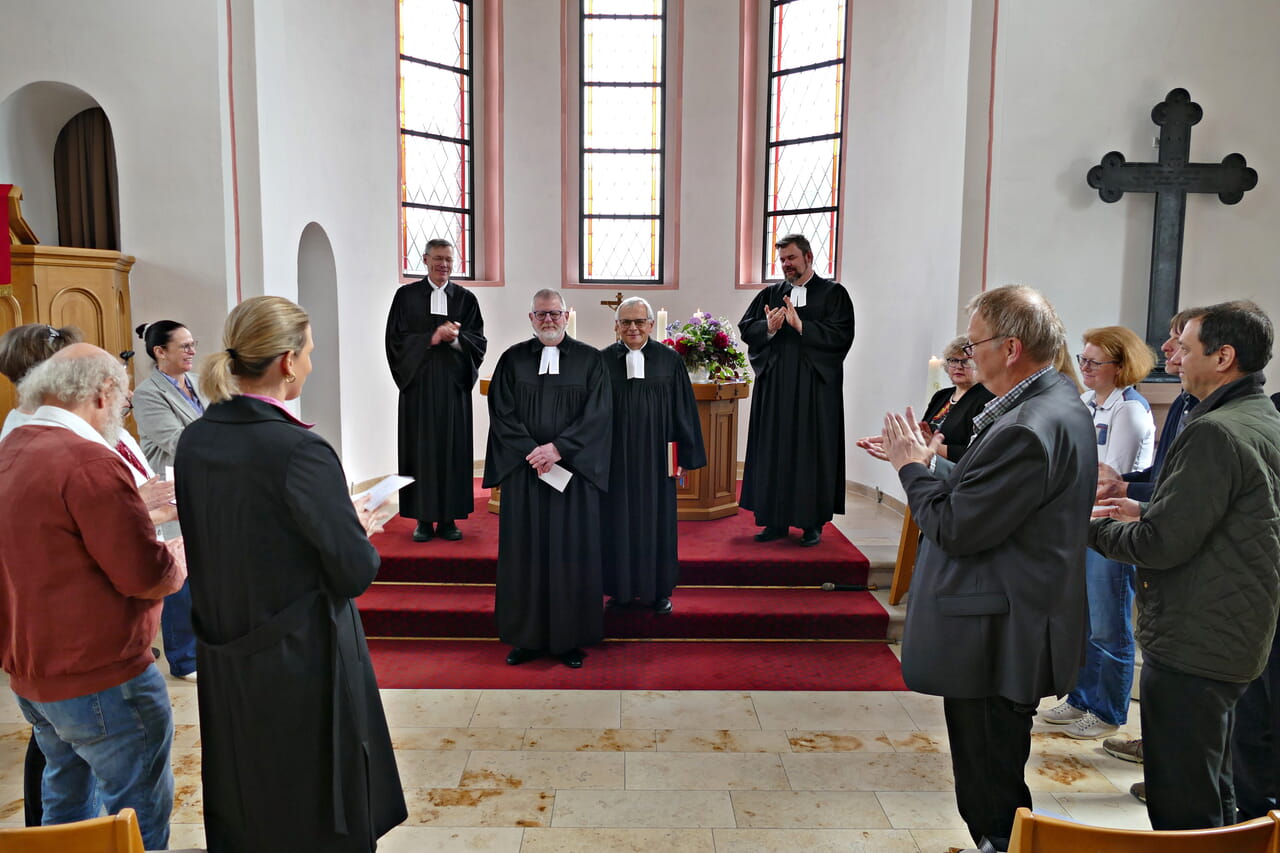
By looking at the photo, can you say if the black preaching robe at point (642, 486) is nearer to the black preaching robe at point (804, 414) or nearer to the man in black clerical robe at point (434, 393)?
the black preaching robe at point (804, 414)

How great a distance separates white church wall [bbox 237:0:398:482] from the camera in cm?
A: 645

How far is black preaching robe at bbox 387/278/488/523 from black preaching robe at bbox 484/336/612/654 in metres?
1.38

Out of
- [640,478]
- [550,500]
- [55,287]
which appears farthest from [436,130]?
[550,500]

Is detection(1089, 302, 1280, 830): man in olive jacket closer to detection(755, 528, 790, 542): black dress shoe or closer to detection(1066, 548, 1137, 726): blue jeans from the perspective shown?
detection(1066, 548, 1137, 726): blue jeans

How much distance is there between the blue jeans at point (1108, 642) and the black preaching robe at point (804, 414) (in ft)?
7.37

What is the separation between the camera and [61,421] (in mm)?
2439

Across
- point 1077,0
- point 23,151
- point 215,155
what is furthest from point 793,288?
point 23,151

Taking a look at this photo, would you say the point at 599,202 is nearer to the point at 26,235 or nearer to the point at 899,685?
the point at 26,235

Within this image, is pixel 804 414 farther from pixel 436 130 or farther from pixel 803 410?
pixel 436 130

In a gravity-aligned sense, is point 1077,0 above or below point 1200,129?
above

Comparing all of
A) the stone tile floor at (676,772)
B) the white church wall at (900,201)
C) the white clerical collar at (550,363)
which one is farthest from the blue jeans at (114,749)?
the white church wall at (900,201)

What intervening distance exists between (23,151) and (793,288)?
17.7 ft

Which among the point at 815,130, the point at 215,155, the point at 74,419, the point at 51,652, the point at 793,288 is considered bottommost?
the point at 51,652

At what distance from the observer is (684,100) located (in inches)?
370
